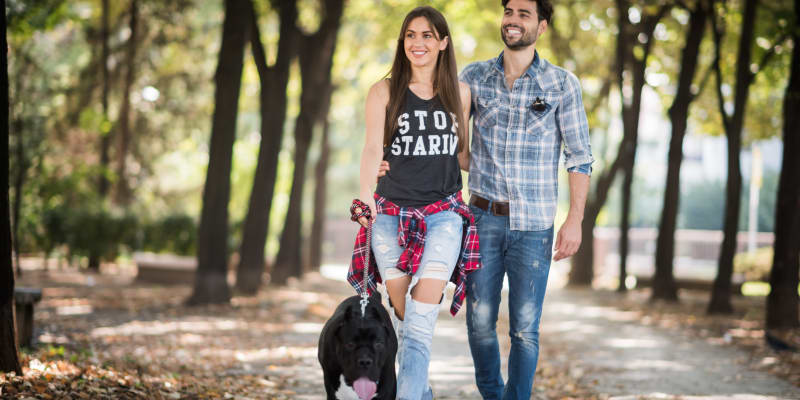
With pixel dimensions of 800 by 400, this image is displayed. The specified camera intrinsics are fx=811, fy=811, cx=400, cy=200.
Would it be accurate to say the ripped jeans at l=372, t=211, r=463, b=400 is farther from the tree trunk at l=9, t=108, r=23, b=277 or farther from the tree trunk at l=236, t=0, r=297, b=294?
the tree trunk at l=9, t=108, r=23, b=277

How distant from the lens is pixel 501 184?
4938 millimetres

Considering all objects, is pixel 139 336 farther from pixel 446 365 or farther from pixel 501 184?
pixel 501 184

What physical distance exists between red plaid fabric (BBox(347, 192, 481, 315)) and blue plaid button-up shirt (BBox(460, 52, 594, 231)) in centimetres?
27

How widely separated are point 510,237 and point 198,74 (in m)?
25.6

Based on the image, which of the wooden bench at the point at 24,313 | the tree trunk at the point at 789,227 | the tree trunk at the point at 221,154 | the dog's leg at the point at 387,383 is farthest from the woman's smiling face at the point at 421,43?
the tree trunk at the point at 221,154

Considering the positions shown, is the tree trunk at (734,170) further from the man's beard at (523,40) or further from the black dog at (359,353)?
the black dog at (359,353)

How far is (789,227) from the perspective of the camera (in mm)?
11258

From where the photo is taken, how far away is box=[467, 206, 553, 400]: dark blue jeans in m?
4.86

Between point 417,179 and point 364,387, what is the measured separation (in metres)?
1.21

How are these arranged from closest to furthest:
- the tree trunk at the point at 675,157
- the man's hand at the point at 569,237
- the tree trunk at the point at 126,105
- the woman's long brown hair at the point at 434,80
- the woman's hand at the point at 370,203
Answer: the woman's hand at the point at 370,203, the woman's long brown hair at the point at 434,80, the man's hand at the point at 569,237, the tree trunk at the point at 675,157, the tree trunk at the point at 126,105

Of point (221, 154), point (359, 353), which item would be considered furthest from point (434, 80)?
point (221, 154)

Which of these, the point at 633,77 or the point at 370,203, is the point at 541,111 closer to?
the point at 370,203

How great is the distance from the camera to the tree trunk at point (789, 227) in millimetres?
11164

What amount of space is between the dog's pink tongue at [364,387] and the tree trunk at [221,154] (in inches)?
369
